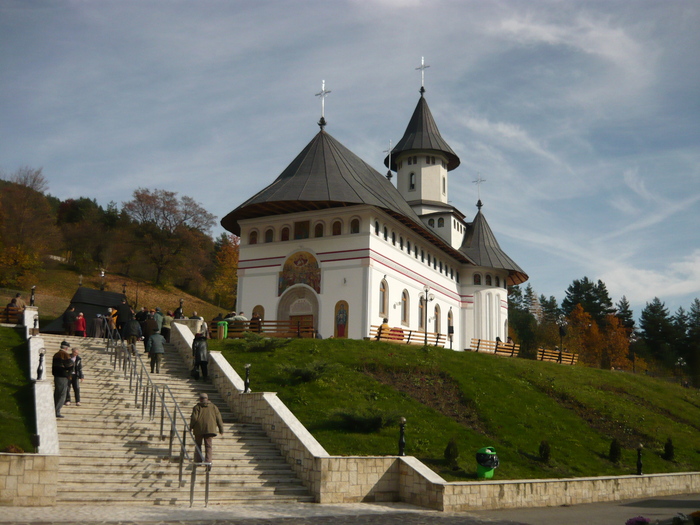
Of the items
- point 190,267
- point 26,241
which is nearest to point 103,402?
point 26,241

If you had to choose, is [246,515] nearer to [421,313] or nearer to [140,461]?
[140,461]

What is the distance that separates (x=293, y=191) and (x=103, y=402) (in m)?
19.2

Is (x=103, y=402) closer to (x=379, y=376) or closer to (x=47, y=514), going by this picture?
(x=47, y=514)

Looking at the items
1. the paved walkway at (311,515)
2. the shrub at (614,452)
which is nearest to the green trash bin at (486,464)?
the paved walkway at (311,515)

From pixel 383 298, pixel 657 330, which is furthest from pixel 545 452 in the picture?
pixel 657 330

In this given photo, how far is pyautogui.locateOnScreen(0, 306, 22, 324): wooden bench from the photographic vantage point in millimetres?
24156

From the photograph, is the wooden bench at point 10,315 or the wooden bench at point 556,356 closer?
the wooden bench at point 10,315

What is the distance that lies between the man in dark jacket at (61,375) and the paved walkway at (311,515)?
3.65 meters

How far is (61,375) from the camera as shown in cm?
1445

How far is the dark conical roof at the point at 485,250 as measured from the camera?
49.1 meters

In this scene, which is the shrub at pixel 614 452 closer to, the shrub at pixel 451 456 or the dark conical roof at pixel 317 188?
the shrub at pixel 451 456

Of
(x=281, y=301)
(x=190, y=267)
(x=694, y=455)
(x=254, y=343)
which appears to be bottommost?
(x=694, y=455)

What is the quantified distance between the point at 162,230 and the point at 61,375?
52414 mm

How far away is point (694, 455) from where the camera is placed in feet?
75.0
